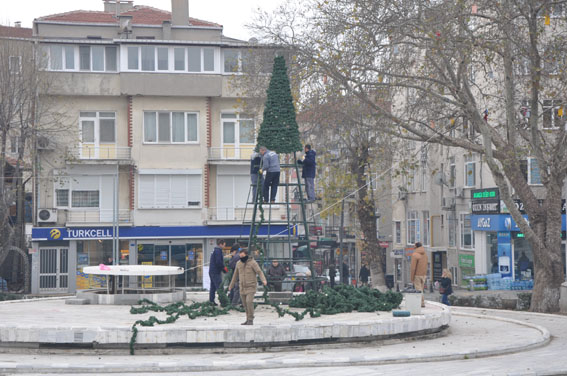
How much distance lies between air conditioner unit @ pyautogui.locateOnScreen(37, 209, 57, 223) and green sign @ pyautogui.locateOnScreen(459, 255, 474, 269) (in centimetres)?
2109

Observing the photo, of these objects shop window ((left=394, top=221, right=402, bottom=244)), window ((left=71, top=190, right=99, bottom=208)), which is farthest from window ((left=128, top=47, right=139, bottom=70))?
shop window ((left=394, top=221, right=402, bottom=244))

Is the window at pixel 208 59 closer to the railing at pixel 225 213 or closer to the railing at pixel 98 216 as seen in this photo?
the railing at pixel 225 213

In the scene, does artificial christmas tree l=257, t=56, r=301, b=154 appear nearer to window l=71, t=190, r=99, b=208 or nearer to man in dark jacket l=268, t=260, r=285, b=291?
man in dark jacket l=268, t=260, r=285, b=291

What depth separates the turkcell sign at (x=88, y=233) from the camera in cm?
4309

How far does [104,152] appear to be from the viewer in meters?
43.7

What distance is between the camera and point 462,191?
4688cm

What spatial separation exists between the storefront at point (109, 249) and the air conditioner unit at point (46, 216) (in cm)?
44

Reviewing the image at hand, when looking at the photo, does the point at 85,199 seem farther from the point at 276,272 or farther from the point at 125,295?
the point at 276,272

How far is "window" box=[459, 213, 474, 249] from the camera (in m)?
46.3

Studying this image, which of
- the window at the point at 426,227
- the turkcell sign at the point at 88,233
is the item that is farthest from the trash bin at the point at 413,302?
the window at the point at 426,227

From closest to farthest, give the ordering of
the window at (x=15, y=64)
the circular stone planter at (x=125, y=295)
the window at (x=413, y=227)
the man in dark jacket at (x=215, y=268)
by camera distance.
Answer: the man in dark jacket at (x=215, y=268) → the circular stone planter at (x=125, y=295) → the window at (x=15, y=64) → the window at (x=413, y=227)

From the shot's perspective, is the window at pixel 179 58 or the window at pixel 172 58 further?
the window at pixel 179 58

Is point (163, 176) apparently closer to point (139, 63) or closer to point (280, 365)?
point (139, 63)

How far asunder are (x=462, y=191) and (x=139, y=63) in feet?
59.5
